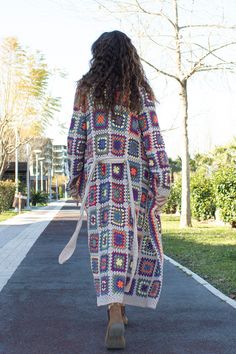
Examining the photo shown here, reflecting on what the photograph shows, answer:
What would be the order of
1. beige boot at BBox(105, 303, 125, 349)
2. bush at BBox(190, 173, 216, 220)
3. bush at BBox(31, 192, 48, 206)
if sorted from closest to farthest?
beige boot at BBox(105, 303, 125, 349)
bush at BBox(190, 173, 216, 220)
bush at BBox(31, 192, 48, 206)

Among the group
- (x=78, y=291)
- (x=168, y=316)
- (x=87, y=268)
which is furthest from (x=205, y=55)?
(x=168, y=316)

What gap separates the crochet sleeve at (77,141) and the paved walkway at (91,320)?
1.09 meters

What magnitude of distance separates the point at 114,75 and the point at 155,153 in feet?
1.97

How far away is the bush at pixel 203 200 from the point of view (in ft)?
65.9

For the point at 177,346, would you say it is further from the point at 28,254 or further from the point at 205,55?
the point at 205,55

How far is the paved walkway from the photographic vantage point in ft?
13.5

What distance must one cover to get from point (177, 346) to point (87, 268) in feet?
13.9

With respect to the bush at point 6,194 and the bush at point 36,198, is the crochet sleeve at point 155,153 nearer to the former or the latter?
the bush at point 6,194

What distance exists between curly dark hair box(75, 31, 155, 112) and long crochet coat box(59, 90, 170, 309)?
6cm

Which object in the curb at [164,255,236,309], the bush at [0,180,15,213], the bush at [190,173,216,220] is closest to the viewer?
the curb at [164,255,236,309]

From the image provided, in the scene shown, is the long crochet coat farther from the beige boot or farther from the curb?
the curb

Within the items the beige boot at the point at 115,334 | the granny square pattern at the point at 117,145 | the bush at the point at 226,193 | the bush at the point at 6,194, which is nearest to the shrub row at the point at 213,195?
the bush at the point at 226,193

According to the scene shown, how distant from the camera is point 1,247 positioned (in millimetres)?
11648

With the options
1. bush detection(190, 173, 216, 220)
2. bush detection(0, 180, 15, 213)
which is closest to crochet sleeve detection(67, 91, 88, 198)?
bush detection(190, 173, 216, 220)
